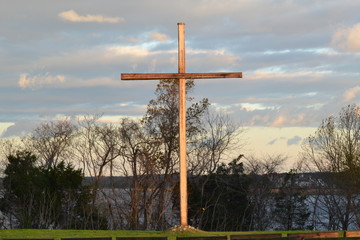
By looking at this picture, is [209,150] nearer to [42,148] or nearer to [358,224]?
[358,224]

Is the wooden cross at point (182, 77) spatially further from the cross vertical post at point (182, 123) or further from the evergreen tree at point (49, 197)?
the evergreen tree at point (49, 197)

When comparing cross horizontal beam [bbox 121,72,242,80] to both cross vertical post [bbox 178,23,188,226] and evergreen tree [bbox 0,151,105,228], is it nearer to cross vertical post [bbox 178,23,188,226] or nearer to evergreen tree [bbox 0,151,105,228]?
cross vertical post [bbox 178,23,188,226]

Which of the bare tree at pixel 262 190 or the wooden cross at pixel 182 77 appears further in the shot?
the bare tree at pixel 262 190

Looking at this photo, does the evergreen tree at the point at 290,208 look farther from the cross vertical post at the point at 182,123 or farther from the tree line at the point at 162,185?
the cross vertical post at the point at 182,123

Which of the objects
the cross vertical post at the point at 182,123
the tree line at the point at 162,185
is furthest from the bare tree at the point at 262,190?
the cross vertical post at the point at 182,123

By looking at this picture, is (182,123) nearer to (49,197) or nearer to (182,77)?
(182,77)

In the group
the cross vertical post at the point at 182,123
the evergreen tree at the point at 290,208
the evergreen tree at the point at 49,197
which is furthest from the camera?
the evergreen tree at the point at 290,208

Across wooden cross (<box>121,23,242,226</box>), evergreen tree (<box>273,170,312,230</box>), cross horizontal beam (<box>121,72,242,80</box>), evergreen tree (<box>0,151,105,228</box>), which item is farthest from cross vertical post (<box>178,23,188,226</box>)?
evergreen tree (<box>273,170,312,230</box>)

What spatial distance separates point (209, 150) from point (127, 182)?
637cm

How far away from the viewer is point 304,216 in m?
53.9

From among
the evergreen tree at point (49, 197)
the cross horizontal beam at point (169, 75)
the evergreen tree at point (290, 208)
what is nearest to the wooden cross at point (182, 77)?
the cross horizontal beam at point (169, 75)

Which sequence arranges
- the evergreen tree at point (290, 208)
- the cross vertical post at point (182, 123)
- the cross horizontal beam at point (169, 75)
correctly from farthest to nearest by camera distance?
the evergreen tree at point (290, 208), the cross vertical post at point (182, 123), the cross horizontal beam at point (169, 75)

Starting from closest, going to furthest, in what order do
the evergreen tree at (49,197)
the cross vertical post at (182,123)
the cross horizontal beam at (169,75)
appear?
the cross horizontal beam at (169,75), the cross vertical post at (182,123), the evergreen tree at (49,197)

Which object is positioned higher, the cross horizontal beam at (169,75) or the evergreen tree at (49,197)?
the cross horizontal beam at (169,75)
